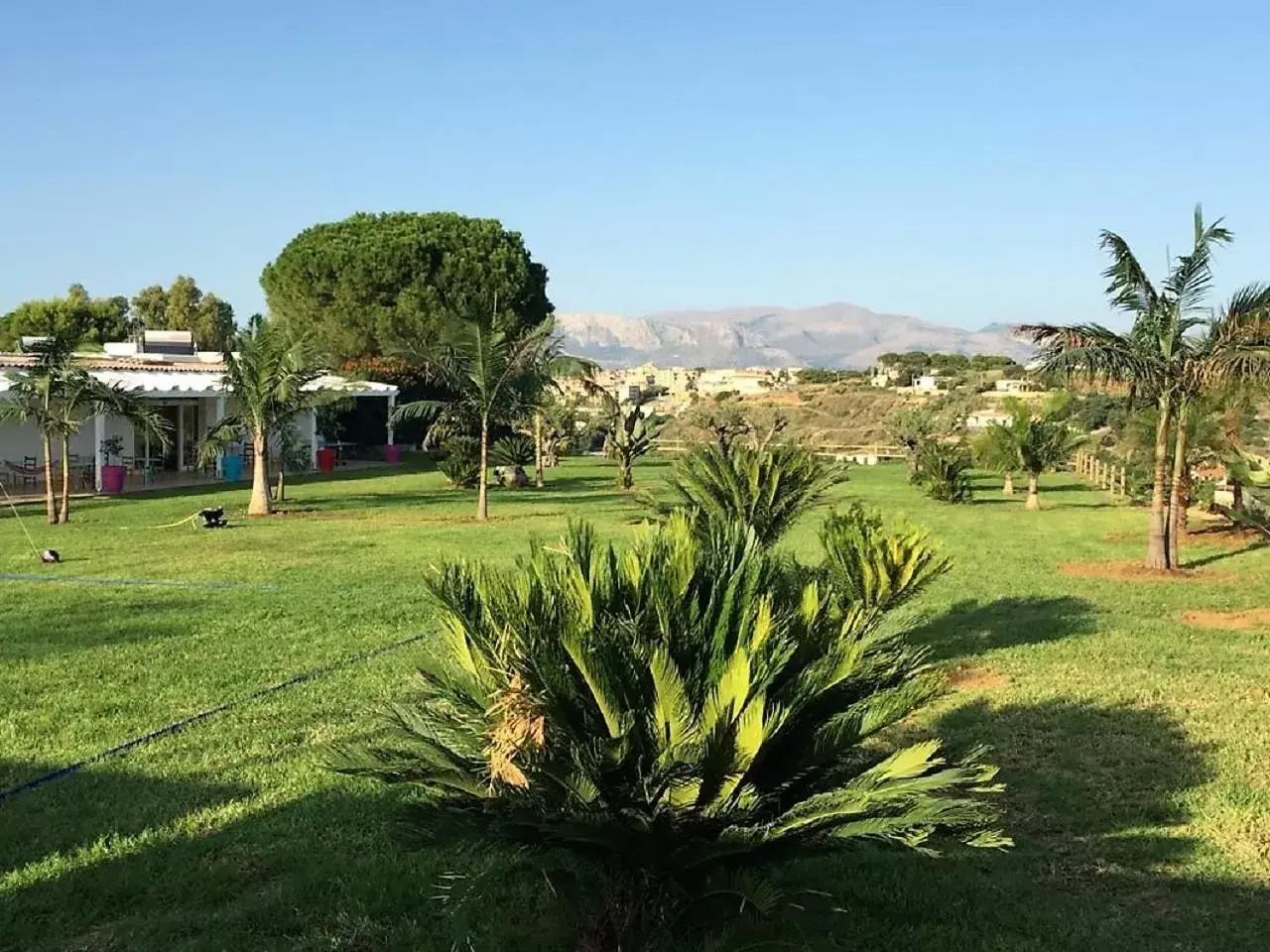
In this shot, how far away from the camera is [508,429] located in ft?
119

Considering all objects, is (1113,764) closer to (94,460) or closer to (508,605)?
(508,605)

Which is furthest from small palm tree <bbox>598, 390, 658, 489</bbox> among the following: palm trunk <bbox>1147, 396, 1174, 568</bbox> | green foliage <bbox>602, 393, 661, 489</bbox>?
palm trunk <bbox>1147, 396, 1174, 568</bbox>

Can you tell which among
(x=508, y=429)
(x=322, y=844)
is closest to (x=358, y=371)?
(x=508, y=429)

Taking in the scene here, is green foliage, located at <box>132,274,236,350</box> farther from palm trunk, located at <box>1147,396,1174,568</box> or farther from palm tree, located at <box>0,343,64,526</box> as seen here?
palm trunk, located at <box>1147,396,1174,568</box>

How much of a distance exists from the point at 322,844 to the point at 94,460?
24.2 meters

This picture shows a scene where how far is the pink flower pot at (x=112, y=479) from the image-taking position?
80.7 feet

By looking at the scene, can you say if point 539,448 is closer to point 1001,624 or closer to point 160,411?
point 160,411

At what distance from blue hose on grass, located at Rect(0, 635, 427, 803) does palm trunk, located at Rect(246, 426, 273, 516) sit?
12.4m

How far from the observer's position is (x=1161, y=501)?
47.8 ft

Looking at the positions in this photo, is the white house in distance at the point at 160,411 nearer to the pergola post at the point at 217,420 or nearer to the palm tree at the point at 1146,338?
the pergola post at the point at 217,420

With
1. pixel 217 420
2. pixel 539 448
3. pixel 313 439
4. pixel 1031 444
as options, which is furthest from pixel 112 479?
pixel 1031 444

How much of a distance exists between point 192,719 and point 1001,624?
24.4ft

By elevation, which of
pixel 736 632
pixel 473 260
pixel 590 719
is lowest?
pixel 590 719

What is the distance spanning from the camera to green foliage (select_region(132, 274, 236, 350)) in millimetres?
60188
